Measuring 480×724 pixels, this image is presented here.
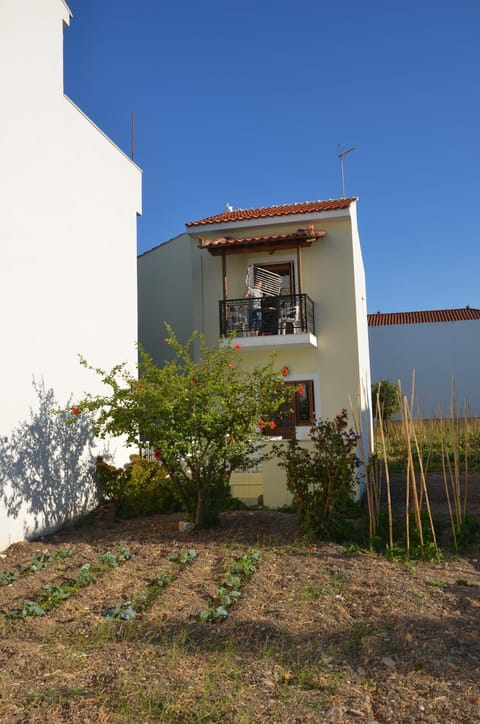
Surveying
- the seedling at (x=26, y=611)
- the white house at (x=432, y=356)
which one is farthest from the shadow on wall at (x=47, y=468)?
the white house at (x=432, y=356)

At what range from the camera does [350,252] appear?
45.2ft

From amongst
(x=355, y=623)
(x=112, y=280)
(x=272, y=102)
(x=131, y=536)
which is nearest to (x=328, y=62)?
(x=272, y=102)

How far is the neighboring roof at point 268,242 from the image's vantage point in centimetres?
1359

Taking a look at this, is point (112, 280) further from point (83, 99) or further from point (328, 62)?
point (328, 62)

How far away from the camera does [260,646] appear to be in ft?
14.0

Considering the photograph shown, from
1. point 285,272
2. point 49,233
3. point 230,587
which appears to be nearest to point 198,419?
point 230,587

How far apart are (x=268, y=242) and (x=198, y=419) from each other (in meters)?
7.05

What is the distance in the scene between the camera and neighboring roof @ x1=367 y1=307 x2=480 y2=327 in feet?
95.0

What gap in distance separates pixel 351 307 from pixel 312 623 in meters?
9.84

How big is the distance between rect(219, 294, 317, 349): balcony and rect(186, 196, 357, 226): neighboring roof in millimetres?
1943

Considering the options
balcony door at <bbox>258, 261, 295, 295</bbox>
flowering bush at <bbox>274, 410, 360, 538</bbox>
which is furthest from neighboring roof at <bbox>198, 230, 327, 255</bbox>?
flowering bush at <bbox>274, 410, 360, 538</bbox>

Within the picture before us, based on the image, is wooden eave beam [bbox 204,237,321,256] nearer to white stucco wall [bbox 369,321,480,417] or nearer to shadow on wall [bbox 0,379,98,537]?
shadow on wall [bbox 0,379,98,537]

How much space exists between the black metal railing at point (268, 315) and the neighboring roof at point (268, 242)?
1.18m

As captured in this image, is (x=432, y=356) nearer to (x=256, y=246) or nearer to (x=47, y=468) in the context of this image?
(x=256, y=246)
